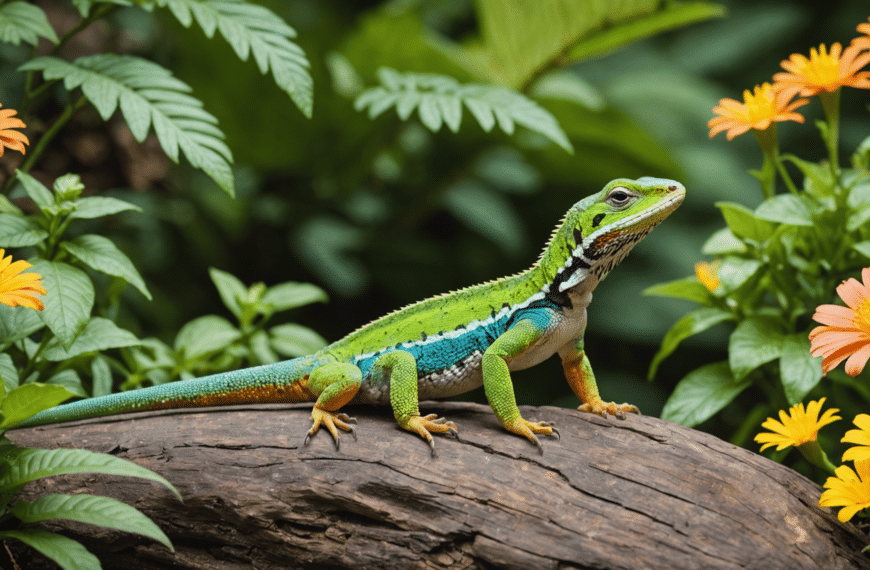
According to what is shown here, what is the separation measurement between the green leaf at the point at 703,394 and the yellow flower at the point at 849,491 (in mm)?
630

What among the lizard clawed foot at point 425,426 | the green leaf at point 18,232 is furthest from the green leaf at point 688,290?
the green leaf at point 18,232

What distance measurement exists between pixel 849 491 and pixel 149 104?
111 inches

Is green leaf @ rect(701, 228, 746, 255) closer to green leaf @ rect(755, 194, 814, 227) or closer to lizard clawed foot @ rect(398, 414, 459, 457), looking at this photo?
green leaf @ rect(755, 194, 814, 227)

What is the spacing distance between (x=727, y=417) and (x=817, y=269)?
152 centimetres

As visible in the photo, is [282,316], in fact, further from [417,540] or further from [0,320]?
[417,540]

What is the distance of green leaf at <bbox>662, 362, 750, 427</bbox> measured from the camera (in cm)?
273

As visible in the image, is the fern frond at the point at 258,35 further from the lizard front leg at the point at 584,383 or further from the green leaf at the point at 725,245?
the green leaf at the point at 725,245

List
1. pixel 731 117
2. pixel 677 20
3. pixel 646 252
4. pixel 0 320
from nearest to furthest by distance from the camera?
pixel 0 320
pixel 731 117
pixel 677 20
pixel 646 252

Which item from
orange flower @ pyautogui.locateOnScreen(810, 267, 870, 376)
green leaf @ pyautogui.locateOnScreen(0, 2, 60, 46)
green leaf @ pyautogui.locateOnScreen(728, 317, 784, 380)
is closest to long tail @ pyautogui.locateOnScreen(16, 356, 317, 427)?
green leaf @ pyautogui.locateOnScreen(0, 2, 60, 46)

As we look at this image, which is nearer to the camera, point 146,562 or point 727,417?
point 146,562

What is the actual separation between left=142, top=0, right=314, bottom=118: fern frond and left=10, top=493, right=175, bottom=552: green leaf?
1.57 meters

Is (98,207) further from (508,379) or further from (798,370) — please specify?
(798,370)

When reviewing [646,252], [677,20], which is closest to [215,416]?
[677,20]

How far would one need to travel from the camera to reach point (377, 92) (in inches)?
131
